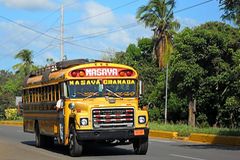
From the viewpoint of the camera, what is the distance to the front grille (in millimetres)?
15875

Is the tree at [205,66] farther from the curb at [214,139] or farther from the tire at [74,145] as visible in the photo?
the tire at [74,145]

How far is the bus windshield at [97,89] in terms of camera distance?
55.1 feet

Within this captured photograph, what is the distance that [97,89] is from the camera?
16859 millimetres

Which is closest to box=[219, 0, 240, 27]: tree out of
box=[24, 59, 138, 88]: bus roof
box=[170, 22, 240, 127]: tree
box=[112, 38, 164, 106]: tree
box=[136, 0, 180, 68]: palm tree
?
box=[24, 59, 138, 88]: bus roof

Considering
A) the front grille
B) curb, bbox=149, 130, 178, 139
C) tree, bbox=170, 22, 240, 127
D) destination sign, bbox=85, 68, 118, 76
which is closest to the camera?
the front grille

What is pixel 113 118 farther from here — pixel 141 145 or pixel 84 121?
pixel 141 145

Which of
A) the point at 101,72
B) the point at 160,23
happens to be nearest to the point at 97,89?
the point at 101,72

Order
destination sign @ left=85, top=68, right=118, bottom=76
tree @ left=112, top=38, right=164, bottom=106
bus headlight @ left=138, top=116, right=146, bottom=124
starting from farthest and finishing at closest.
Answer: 1. tree @ left=112, top=38, right=164, bottom=106
2. destination sign @ left=85, top=68, right=118, bottom=76
3. bus headlight @ left=138, top=116, right=146, bottom=124

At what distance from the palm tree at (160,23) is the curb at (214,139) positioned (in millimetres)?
31809

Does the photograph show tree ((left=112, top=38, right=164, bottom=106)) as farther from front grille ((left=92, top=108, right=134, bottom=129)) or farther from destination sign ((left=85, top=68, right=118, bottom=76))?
front grille ((left=92, top=108, right=134, bottom=129))

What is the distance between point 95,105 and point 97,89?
3.16 ft

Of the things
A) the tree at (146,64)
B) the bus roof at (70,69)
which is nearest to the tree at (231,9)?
the bus roof at (70,69)

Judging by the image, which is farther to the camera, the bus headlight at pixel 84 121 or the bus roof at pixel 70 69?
the bus roof at pixel 70 69

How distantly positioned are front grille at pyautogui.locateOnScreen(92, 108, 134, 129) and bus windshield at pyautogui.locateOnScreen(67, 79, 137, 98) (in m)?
0.87
